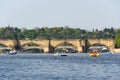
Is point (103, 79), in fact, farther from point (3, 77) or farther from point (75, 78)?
point (3, 77)

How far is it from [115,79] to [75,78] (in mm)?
4600

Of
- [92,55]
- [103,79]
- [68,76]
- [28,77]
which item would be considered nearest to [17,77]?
[28,77]

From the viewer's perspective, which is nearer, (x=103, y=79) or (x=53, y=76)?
(x=103, y=79)

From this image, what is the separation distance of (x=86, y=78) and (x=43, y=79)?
15.9 feet

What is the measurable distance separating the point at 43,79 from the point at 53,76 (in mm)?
4308

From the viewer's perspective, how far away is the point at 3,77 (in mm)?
68688

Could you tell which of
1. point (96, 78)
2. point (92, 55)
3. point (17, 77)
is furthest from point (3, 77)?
point (92, 55)

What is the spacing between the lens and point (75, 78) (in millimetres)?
66812

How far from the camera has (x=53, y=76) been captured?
69.4 m

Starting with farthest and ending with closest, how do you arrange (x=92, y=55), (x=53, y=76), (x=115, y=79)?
(x=92, y=55), (x=53, y=76), (x=115, y=79)

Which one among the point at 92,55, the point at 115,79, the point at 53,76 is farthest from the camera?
the point at 92,55

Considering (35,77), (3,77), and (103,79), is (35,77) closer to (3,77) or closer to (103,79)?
(3,77)

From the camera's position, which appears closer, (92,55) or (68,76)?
(68,76)

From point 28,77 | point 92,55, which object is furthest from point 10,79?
point 92,55
